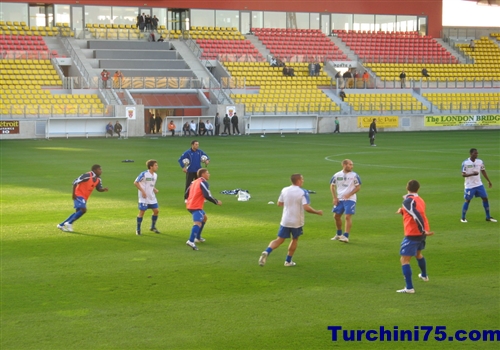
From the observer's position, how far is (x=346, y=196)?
15.9 m

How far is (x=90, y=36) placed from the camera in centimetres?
6225

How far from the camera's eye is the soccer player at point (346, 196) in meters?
15.8

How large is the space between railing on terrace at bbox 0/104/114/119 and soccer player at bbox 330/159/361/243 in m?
37.2

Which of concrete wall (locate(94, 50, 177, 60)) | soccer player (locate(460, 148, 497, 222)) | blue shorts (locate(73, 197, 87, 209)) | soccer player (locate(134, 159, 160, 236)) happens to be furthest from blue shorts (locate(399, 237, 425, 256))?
concrete wall (locate(94, 50, 177, 60))

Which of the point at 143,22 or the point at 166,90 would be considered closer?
the point at 166,90

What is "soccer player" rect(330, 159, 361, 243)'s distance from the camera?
15805 millimetres

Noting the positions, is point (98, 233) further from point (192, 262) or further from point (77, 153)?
point (77, 153)

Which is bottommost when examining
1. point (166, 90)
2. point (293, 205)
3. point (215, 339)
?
point (215, 339)

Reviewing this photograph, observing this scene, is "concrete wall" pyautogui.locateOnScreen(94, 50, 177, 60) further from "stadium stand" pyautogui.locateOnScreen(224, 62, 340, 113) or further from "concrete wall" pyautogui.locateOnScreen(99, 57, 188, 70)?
"stadium stand" pyautogui.locateOnScreen(224, 62, 340, 113)

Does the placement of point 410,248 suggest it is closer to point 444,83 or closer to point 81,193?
point 81,193

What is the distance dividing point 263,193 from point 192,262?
928 centimetres

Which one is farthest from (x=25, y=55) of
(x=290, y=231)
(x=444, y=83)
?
(x=290, y=231)

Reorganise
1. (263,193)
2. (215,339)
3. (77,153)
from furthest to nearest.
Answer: (77,153)
(263,193)
(215,339)

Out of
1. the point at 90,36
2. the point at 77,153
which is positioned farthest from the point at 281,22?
the point at 77,153
